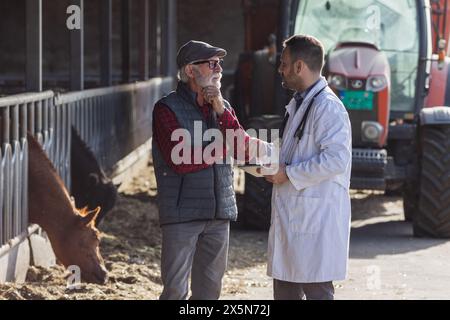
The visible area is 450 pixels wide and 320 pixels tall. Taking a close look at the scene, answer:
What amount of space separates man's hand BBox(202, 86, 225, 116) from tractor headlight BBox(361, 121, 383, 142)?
5805mm

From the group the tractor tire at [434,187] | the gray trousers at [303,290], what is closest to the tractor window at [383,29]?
the tractor tire at [434,187]

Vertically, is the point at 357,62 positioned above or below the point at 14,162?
above

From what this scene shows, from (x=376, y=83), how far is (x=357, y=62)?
279 mm

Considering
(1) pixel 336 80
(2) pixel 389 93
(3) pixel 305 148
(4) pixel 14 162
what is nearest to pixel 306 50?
(3) pixel 305 148

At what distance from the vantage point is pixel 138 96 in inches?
738

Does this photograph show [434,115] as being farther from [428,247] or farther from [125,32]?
[125,32]

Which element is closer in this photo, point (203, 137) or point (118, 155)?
point (203, 137)

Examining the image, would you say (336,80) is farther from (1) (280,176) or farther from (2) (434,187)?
(1) (280,176)

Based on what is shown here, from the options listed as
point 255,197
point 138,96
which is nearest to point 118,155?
point 138,96

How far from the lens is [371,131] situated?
38.2ft

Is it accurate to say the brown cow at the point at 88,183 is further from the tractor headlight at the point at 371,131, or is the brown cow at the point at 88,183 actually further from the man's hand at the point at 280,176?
the man's hand at the point at 280,176

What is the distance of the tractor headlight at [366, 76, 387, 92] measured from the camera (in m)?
11.7

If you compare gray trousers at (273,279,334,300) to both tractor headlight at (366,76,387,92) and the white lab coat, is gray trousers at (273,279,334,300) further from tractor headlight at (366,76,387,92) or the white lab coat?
tractor headlight at (366,76,387,92)

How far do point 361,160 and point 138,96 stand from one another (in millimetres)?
7829
